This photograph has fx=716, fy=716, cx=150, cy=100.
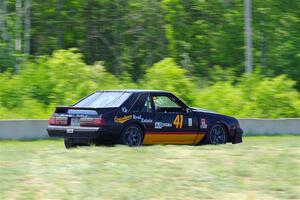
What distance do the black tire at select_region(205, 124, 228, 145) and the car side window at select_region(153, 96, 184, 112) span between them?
1003 millimetres

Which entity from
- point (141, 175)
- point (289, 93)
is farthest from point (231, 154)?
point (289, 93)

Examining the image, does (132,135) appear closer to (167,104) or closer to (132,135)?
(132,135)

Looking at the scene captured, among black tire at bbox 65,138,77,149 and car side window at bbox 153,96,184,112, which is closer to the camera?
black tire at bbox 65,138,77,149

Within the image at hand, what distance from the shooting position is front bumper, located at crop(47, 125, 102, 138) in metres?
15.4

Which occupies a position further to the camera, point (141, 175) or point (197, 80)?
point (197, 80)

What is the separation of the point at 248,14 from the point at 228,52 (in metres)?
7.77

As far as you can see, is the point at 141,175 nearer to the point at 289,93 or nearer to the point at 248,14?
the point at 289,93

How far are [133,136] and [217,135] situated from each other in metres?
2.65

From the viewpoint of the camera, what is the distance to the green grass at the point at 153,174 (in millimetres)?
9164

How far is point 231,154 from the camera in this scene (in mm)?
11594

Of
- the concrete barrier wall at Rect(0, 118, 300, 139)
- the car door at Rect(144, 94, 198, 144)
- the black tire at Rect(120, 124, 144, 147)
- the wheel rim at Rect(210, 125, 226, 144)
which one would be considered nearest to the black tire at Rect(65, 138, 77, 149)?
the black tire at Rect(120, 124, 144, 147)

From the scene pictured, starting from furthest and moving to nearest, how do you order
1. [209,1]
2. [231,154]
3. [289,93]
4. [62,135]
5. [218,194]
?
[209,1] < [289,93] < [62,135] < [231,154] < [218,194]

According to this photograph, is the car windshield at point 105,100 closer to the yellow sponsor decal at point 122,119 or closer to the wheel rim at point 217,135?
the yellow sponsor decal at point 122,119

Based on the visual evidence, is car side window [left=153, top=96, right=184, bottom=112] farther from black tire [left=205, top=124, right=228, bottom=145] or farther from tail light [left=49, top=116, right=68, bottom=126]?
tail light [left=49, top=116, right=68, bottom=126]
